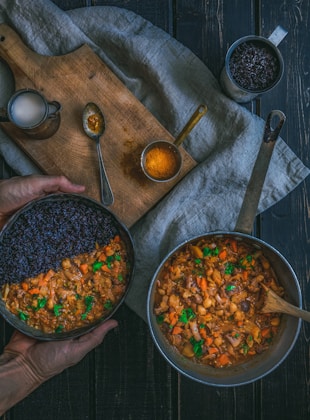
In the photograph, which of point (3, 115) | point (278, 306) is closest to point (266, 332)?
point (278, 306)

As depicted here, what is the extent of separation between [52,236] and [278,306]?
1.07 m

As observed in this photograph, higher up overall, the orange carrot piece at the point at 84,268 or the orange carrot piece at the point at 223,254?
the orange carrot piece at the point at 223,254

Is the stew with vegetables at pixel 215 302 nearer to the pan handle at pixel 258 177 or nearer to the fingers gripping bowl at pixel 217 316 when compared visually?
the fingers gripping bowl at pixel 217 316

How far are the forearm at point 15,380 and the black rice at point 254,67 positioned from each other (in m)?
1.67

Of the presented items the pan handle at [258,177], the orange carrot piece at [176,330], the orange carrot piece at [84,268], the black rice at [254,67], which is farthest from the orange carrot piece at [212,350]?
the black rice at [254,67]

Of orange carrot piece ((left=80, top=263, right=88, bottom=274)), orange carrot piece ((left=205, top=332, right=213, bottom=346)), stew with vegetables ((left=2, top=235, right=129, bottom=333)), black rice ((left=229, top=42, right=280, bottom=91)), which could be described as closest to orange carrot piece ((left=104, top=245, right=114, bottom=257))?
stew with vegetables ((left=2, top=235, right=129, bottom=333))

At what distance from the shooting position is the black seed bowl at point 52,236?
237cm

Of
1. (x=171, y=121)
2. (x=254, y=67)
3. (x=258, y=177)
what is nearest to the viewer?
(x=258, y=177)

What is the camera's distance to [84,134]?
8.28 ft

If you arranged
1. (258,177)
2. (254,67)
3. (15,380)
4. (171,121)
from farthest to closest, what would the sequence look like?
(171,121), (254,67), (15,380), (258,177)

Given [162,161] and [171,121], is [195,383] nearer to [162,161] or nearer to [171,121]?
[162,161]

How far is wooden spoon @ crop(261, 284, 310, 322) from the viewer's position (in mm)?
2186

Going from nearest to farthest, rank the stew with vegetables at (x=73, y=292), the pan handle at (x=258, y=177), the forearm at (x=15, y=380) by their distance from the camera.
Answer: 1. the pan handle at (x=258, y=177)
2. the forearm at (x=15, y=380)
3. the stew with vegetables at (x=73, y=292)

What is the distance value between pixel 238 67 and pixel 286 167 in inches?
21.4
